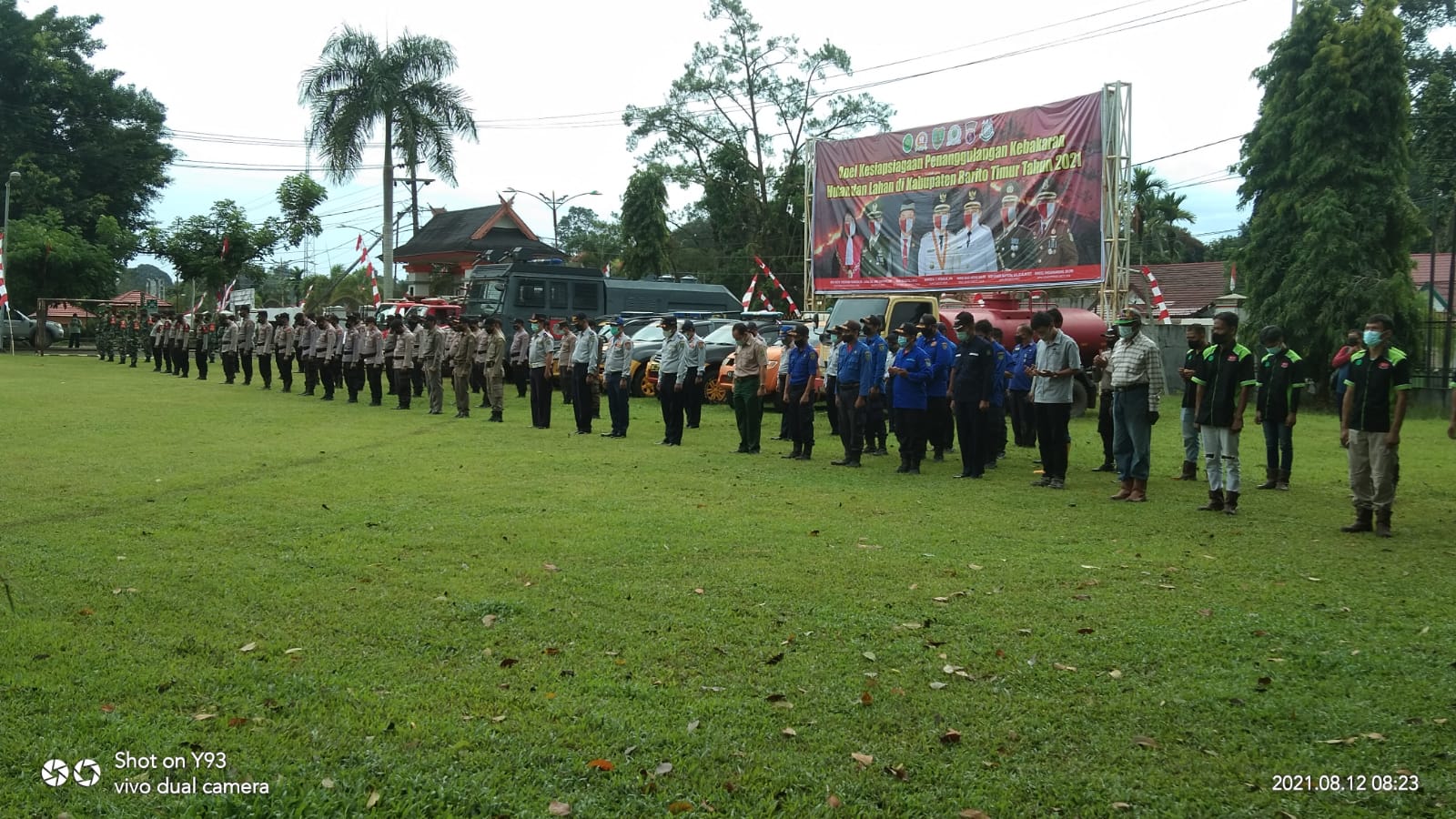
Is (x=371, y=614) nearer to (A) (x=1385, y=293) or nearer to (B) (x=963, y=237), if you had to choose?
(B) (x=963, y=237)

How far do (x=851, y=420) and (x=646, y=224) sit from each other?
33894 mm

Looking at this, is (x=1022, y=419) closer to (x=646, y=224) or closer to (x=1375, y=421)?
(x=1375, y=421)

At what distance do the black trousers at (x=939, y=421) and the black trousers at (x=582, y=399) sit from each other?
5.75 meters

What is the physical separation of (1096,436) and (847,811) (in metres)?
15.2

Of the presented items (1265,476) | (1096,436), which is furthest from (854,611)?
(1096,436)

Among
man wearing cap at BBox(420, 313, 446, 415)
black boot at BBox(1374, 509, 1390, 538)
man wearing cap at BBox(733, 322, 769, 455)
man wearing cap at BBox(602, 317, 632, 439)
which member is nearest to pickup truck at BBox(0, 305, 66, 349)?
man wearing cap at BBox(420, 313, 446, 415)

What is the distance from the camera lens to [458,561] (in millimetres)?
7535

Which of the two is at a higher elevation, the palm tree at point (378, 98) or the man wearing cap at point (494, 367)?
the palm tree at point (378, 98)

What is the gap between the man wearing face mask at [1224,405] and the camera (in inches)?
407

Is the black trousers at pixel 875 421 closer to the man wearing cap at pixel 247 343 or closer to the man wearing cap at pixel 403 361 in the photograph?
the man wearing cap at pixel 403 361

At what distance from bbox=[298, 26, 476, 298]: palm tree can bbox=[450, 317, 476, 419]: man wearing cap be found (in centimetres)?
2003

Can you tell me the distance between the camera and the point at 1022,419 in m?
16.5

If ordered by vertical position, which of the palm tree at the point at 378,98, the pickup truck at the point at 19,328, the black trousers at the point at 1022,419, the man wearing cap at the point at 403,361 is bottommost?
the black trousers at the point at 1022,419

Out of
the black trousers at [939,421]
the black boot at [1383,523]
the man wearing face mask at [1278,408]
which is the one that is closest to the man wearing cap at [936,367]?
the black trousers at [939,421]
